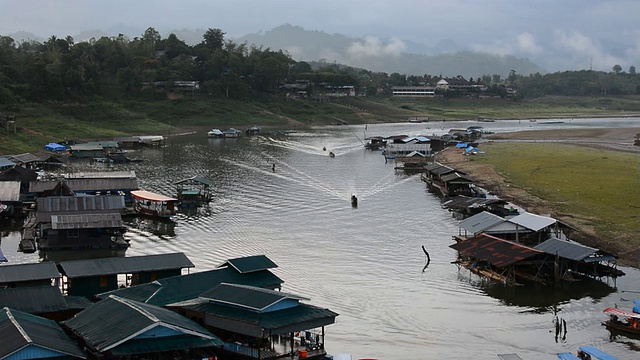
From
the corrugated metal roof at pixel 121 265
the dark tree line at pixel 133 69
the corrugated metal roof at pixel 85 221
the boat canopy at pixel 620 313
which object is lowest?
the boat canopy at pixel 620 313

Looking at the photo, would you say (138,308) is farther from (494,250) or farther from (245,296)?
(494,250)

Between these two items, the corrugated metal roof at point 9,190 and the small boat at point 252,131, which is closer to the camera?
the corrugated metal roof at point 9,190

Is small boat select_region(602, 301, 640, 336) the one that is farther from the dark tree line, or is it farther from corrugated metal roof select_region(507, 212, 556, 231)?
the dark tree line

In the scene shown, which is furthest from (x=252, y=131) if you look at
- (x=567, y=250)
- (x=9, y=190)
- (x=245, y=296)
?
(x=245, y=296)

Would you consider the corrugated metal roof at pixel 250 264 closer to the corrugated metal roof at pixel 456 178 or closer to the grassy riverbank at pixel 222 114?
the corrugated metal roof at pixel 456 178

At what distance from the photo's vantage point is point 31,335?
19562 mm

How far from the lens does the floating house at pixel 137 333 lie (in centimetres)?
1967

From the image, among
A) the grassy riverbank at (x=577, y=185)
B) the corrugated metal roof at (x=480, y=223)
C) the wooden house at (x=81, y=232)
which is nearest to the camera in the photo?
the wooden house at (x=81, y=232)

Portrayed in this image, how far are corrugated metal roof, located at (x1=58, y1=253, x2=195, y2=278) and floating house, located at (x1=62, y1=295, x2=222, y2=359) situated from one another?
511 centimetres

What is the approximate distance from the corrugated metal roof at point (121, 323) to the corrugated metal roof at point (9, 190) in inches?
972

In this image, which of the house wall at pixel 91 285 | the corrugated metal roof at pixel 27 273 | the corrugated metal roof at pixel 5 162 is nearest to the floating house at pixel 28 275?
the corrugated metal roof at pixel 27 273

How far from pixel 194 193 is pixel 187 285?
24.7 meters

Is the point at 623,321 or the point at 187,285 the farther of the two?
the point at 623,321

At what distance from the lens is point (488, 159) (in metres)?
73.6
